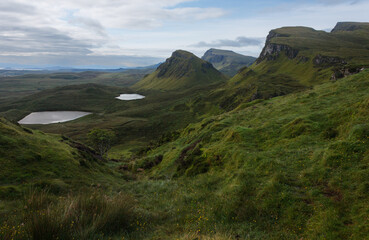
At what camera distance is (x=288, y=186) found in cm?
1159

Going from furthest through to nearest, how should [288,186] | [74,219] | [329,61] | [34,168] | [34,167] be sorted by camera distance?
[329,61]
[34,167]
[34,168]
[288,186]
[74,219]

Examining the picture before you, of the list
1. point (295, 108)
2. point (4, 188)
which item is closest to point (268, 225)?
point (4, 188)

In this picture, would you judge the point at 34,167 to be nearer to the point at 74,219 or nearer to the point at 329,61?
the point at 74,219

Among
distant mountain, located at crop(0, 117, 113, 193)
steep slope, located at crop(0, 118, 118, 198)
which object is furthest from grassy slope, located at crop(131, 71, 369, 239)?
distant mountain, located at crop(0, 117, 113, 193)

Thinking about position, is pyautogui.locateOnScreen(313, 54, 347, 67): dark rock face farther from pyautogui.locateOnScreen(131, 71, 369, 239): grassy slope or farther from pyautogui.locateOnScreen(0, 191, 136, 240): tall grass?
pyautogui.locateOnScreen(0, 191, 136, 240): tall grass

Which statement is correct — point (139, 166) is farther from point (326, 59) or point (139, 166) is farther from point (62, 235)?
point (326, 59)

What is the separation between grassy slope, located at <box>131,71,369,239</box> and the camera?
891 cm

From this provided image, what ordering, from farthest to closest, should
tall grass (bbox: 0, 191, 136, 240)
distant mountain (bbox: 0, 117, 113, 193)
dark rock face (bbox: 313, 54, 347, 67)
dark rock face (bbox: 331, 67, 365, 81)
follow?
dark rock face (bbox: 313, 54, 347, 67) < dark rock face (bbox: 331, 67, 365, 81) < distant mountain (bbox: 0, 117, 113, 193) < tall grass (bbox: 0, 191, 136, 240)

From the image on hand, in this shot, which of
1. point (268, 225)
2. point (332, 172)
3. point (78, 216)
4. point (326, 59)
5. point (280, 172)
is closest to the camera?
point (78, 216)

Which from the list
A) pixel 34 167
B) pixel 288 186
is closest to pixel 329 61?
pixel 288 186

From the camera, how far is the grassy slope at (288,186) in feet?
29.2

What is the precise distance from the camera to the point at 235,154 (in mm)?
18703

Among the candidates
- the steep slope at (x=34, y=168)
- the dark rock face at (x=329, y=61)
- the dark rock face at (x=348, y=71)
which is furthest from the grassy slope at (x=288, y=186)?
the dark rock face at (x=329, y=61)

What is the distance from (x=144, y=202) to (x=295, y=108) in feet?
79.5
